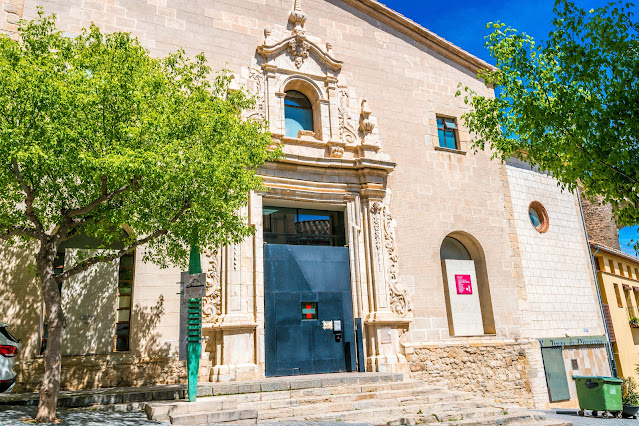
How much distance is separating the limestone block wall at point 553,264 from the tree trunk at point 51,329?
42.9 feet

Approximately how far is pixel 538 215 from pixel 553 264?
183cm

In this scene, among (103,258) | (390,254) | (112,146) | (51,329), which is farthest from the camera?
(390,254)

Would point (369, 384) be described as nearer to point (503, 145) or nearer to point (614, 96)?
point (503, 145)

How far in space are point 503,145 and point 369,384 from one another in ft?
21.7

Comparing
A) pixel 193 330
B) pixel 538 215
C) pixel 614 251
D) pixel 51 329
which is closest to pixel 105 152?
pixel 51 329

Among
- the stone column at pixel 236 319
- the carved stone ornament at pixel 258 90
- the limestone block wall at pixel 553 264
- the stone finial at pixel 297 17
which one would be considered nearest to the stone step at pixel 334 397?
the stone column at pixel 236 319

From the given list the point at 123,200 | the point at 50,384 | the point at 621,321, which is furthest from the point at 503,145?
the point at 621,321

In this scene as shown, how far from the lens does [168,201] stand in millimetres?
9148

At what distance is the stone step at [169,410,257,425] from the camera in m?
8.17

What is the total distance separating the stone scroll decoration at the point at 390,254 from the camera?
45.3 ft

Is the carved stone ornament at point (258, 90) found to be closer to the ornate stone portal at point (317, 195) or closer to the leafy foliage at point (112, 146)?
the ornate stone portal at point (317, 195)

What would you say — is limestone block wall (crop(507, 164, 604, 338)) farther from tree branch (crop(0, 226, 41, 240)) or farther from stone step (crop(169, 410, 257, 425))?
tree branch (crop(0, 226, 41, 240))

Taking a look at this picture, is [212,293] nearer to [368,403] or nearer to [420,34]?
[368,403]

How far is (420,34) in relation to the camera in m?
17.2
